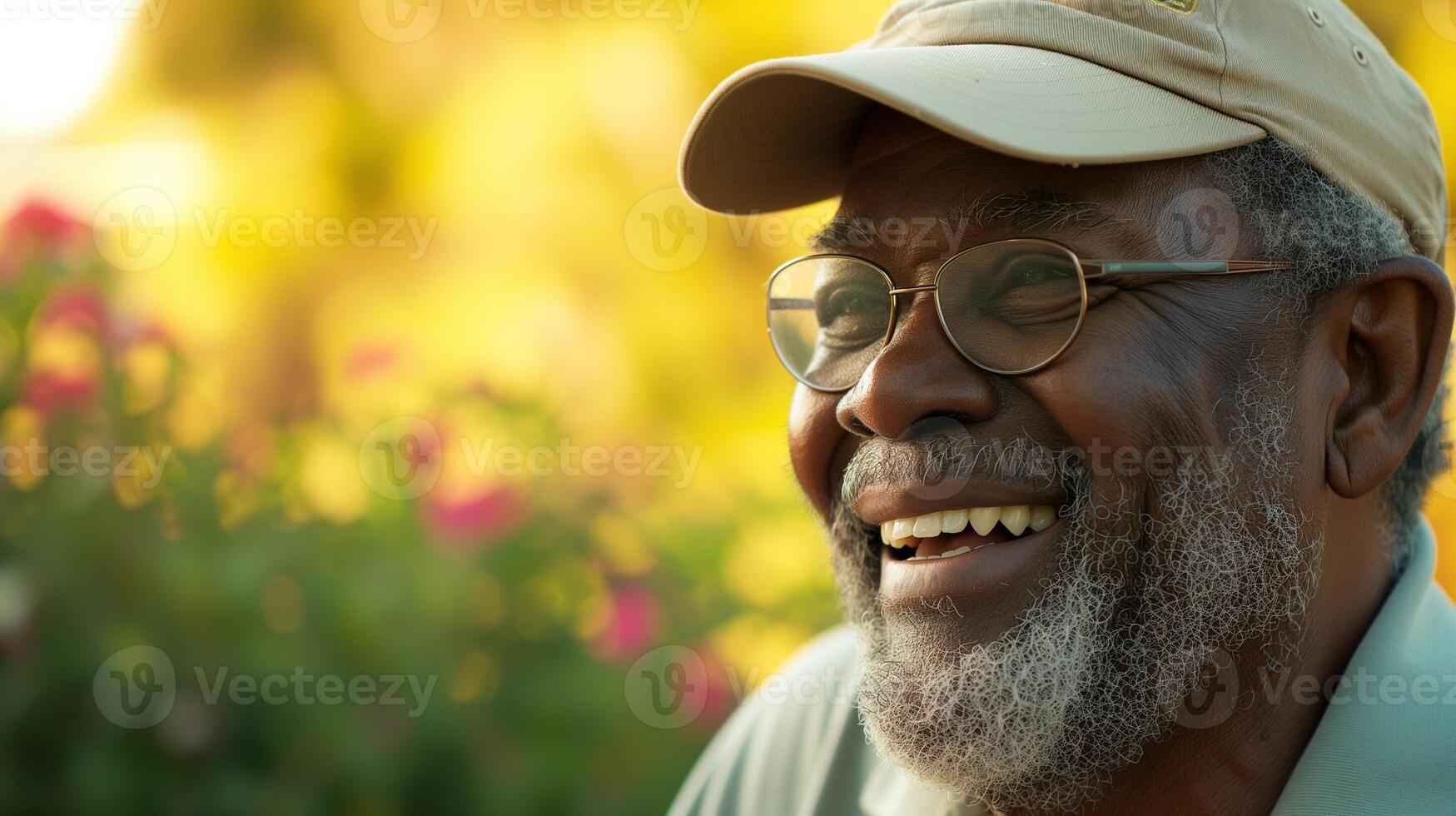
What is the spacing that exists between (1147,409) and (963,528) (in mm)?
323

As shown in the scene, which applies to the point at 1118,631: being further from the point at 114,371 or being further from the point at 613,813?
A: the point at 114,371

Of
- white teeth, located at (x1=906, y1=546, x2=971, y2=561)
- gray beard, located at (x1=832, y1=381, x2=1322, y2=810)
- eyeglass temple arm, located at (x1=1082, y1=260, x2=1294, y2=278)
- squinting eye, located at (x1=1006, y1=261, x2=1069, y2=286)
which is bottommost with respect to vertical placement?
gray beard, located at (x1=832, y1=381, x2=1322, y2=810)

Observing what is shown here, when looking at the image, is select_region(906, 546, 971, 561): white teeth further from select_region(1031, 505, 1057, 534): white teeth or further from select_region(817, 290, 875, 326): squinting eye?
select_region(817, 290, 875, 326): squinting eye

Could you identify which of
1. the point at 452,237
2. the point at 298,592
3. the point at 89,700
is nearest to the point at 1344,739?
the point at 298,592

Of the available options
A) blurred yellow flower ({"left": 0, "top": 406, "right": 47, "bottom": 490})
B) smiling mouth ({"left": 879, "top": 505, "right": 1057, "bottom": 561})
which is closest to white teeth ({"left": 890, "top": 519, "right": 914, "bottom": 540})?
smiling mouth ({"left": 879, "top": 505, "right": 1057, "bottom": 561})

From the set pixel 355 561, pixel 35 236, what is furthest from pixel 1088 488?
pixel 35 236

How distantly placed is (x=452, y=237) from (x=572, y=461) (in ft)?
10.0

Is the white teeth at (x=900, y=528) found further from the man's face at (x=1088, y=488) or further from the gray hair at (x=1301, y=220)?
the gray hair at (x=1301, y=220)

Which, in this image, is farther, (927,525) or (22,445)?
(22,445)

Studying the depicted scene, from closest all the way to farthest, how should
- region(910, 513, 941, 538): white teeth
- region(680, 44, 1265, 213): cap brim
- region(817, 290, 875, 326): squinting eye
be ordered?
region(680, 44, 1265, 213): cap brim, region(910, 513, 941, 538): white teeth, region(817, 290, 875, 326): squinting eye

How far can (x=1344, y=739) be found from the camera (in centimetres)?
163

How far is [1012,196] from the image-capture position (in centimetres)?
168

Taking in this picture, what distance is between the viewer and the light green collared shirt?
161 cm

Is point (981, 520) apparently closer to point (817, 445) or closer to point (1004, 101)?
point (817, 445)
